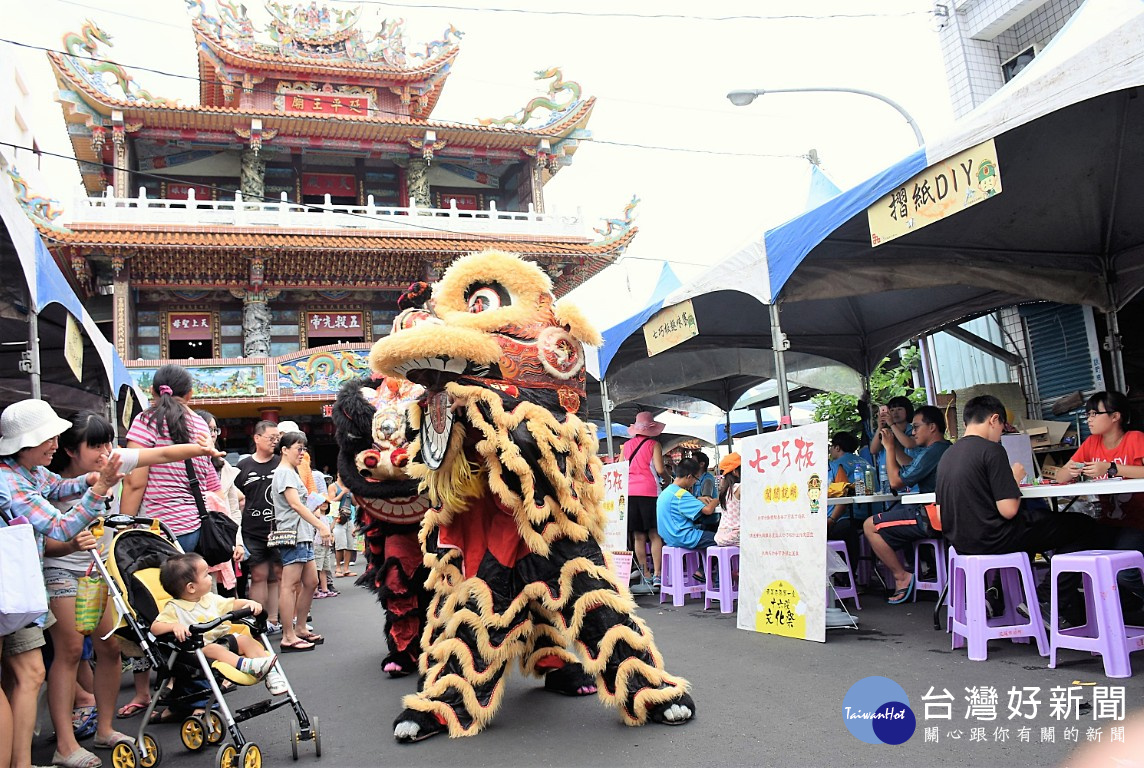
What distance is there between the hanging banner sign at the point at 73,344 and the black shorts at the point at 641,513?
15.2 feet

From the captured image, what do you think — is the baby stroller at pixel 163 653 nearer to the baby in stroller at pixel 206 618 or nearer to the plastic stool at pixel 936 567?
the baby in stroller at pixel 206 618

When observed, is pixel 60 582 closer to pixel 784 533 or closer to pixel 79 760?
pixel 79 760

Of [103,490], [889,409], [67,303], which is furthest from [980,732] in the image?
[67,303]

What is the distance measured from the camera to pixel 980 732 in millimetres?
2943

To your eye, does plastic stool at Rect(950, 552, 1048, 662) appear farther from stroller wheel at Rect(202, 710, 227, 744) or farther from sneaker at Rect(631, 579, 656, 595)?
sneaker at Rect(631, 579, 656, 595)

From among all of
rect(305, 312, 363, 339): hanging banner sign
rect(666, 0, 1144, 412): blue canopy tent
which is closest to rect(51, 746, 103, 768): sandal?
rect(666, 0, 1144, 412): blue canopy tent

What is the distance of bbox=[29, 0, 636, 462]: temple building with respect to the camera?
16.7 m

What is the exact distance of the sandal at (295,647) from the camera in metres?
5.69

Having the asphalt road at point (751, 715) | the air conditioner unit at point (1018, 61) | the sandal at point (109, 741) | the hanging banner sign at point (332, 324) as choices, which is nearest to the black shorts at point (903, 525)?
the asphalt road at point (751, 715)

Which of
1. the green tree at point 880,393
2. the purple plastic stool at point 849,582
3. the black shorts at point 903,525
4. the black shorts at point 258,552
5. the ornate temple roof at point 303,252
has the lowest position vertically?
the purple plastic stool at point 849,582

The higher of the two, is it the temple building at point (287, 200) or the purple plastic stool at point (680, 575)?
the temple building at point (287, 200)

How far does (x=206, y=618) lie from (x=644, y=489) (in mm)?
4842

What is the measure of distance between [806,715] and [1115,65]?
9.50ft

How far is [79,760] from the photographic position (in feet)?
9.94
